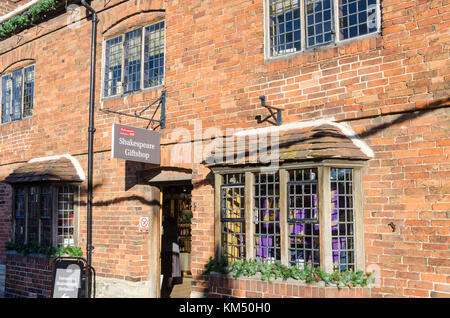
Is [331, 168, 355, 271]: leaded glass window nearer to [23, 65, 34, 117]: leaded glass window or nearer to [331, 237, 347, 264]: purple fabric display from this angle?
[331, 237, 347, 264]: purple fabric display

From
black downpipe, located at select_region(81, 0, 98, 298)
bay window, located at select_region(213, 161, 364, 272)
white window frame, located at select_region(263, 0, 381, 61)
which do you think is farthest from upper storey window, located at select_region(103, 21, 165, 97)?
bay window, located at select_region(213, 161, 364, 272)

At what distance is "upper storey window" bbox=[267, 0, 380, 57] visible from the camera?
6480mm

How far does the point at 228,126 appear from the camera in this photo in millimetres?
7641

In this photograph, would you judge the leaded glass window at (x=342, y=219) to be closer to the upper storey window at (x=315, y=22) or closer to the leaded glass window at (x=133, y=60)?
the upper storey window at (x=315, y=22)

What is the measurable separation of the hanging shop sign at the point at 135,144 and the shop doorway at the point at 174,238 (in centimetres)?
126

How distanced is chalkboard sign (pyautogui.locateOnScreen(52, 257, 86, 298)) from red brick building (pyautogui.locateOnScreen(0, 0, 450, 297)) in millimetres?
957

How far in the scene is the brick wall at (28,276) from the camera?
32.6 feet

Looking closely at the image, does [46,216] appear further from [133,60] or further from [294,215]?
[294,215]

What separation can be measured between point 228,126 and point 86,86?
4.00 meters

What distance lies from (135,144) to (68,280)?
106 inches

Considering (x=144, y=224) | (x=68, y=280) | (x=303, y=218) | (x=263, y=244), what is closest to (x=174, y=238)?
(x=144, y=224)

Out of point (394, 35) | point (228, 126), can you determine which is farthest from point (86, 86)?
point (394, 35)

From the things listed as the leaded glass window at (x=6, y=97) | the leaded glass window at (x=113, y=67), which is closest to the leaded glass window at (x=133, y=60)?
the leaded glass window at (x=113, y=67)

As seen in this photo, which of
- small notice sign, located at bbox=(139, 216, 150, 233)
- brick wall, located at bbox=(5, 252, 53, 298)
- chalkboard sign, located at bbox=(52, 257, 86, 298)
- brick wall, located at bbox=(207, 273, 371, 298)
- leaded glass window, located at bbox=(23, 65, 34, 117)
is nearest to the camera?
Result: brick wall, located at bbox=(207, 273, 371, 298)
